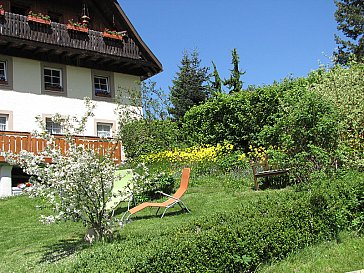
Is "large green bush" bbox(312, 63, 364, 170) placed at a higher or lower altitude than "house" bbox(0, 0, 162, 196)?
lower

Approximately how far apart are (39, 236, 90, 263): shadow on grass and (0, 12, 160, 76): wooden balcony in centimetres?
1230

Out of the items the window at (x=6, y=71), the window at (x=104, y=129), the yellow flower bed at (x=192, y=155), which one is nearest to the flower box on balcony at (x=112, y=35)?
the window at (x=104, y=129)

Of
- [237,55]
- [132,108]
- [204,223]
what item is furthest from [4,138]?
[237,55]

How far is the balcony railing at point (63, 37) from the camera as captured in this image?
17.9m

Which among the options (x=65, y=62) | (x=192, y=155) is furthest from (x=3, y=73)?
(x=192, y=155)

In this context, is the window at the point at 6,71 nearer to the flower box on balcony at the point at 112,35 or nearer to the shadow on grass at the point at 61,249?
the flower box on balcony at the point at 112,35

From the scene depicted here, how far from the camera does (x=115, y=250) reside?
5.31 m

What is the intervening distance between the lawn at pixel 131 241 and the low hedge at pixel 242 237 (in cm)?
4

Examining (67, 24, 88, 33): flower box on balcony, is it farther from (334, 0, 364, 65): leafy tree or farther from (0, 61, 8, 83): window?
(334, 0, 364, 65): leafy tree

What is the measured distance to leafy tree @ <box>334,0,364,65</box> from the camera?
37375 millimetres

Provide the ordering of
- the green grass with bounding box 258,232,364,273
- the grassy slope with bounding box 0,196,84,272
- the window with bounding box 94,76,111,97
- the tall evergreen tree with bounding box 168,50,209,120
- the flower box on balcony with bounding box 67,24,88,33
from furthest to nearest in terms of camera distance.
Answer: the tall evergreen tree with bounding box 168,50,209,120 < the window with bounding box 94,76,111,97 < the flower box on balcony with bounding box 67,24,88,33 < the grassy slope with bounding box 0,196,84,272 < the green grass with bounding box 258,232,364,273

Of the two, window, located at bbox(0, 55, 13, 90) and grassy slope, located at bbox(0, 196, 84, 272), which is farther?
window, located at bbox(0, 55, 13, 90)

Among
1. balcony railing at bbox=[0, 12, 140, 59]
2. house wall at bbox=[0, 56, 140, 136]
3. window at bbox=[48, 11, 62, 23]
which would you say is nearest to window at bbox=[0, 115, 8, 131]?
house wall at bbox=[0, 56, 140, 136]

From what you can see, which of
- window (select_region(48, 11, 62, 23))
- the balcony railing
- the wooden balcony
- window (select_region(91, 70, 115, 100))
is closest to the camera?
the balcony railing
